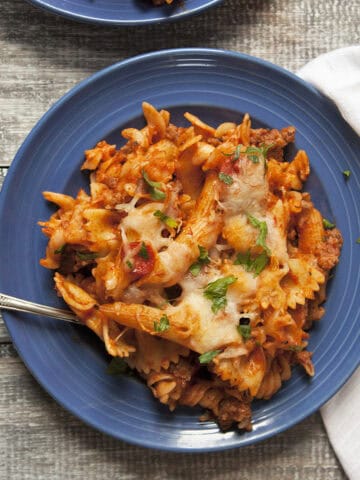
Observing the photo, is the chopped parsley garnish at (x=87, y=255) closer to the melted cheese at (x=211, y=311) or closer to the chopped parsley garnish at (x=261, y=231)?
the melted cheese at (x=211, y=311)

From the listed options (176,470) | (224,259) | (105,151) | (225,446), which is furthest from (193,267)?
(176,470)

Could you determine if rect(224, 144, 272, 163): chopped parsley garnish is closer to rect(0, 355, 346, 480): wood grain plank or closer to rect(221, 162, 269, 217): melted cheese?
rect(221, 162, 269, 217): melted cheese

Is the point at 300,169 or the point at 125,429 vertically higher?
the point at 300,169

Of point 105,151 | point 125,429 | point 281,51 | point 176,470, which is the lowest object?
point 176,470

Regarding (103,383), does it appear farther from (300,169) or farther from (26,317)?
(300,169)

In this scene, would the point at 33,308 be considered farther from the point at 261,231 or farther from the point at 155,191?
the point at 261,231


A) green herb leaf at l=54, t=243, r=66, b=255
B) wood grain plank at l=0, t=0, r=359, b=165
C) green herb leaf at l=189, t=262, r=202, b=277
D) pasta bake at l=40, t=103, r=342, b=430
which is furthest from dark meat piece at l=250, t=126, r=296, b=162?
green herb leaf at l=54, t=243, r=66, b=255

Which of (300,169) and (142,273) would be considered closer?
(142,273)
